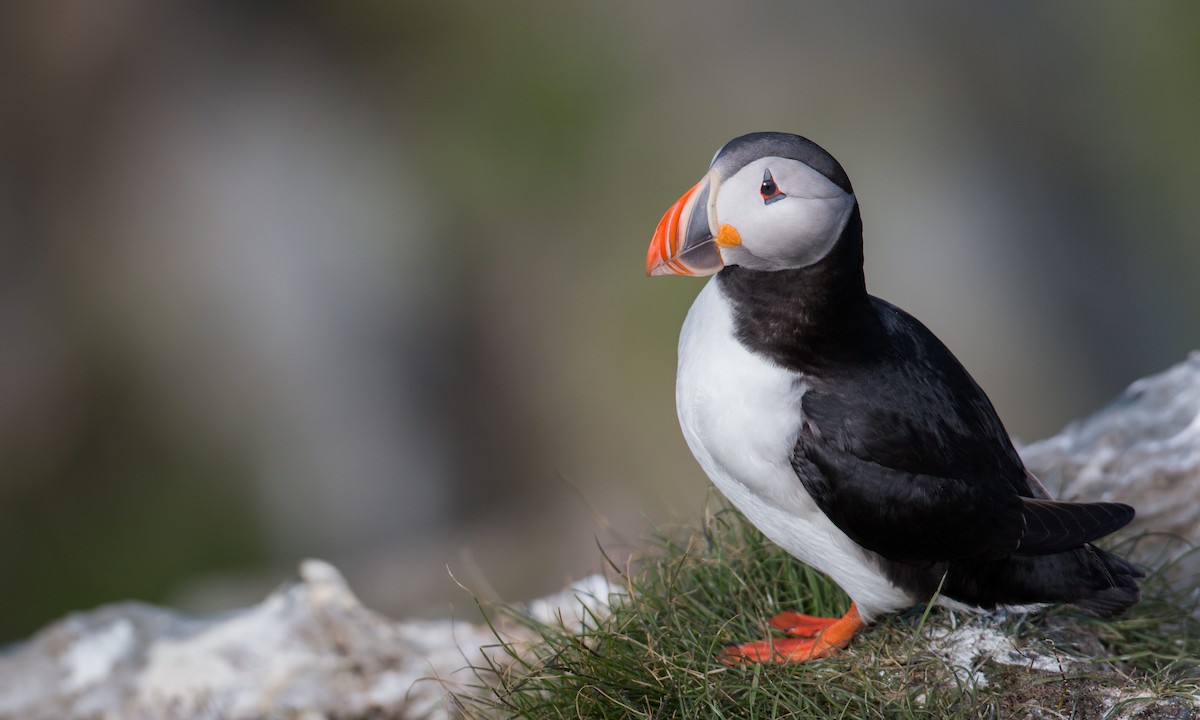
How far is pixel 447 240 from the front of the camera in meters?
6.89

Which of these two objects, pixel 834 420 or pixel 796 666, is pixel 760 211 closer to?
pixel 834 420

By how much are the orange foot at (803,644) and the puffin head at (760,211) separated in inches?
32.9

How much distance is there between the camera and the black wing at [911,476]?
2195 millimetres

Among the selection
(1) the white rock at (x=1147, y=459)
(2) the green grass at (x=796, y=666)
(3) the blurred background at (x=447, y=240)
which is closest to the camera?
(2) the green grass at (x=796, y=666)

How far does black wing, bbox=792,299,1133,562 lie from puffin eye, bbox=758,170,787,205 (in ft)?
1.25

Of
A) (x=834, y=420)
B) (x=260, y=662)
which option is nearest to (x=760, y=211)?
Answer: (x=834, y=420)

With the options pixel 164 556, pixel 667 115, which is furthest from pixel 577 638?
pixel 164 556

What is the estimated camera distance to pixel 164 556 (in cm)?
674

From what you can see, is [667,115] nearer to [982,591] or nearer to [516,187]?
[516,187]

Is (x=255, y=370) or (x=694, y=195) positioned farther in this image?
(x=255, y=370)

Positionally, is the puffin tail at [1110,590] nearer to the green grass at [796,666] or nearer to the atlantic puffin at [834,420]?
the atlantic puffin at [834,420]

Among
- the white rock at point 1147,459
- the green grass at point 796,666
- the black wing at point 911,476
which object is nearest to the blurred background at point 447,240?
the white rock at point 1147,459

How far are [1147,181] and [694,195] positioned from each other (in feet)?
19.0

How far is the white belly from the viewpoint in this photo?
87.5 inches
